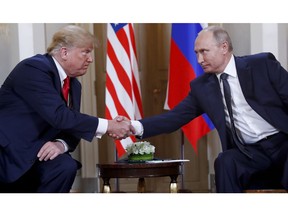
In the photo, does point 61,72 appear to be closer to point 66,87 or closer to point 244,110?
point 66,87

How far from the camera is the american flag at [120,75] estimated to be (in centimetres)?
530

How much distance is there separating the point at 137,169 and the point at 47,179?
28.5 inches

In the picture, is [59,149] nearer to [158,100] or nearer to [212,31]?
[212,31]

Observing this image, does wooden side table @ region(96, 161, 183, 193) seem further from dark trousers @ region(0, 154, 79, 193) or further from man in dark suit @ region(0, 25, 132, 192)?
dark trousers @ region(0, 154, 79, 193)

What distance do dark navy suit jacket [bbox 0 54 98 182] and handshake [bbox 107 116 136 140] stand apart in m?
0.35

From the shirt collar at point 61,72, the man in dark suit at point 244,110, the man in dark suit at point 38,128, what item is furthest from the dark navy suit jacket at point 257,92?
the shirt collar at point 61,72

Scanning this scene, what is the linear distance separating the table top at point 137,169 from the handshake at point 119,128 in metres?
0.20

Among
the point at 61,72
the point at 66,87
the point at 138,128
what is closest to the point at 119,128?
the point at 138,128

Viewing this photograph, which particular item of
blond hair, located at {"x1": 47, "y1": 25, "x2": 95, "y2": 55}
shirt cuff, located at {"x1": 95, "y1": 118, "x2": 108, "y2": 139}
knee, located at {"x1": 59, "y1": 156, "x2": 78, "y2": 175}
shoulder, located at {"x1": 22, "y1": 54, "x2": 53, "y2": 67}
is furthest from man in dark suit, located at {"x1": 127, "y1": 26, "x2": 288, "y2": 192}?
shoulder, located at {"x1": 22, "y1": 54, "x2": 53, "y2": 67}

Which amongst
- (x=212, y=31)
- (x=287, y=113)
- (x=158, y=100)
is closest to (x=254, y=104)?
(x=287, y=113)

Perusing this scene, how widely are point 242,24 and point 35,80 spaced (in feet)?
7.28

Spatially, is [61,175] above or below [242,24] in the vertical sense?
below

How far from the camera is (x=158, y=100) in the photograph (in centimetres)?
629
